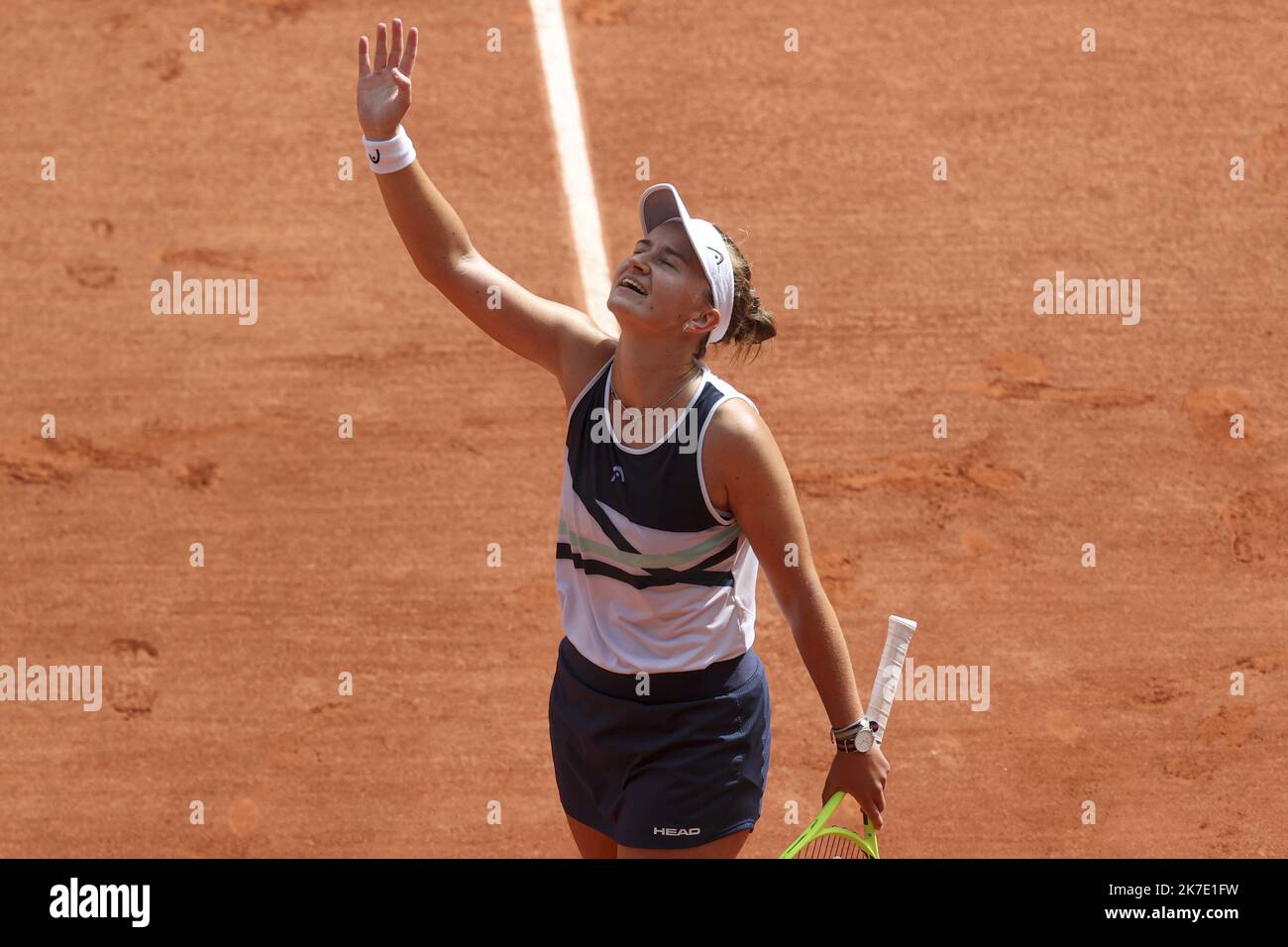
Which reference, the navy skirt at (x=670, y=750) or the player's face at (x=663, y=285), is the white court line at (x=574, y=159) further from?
the navy skirt at (x=670, y=750)

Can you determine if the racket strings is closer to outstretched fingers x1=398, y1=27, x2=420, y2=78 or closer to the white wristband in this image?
the white wristband

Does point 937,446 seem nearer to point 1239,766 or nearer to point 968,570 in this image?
point 968,570

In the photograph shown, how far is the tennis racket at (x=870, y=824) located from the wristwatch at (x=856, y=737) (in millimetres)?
65

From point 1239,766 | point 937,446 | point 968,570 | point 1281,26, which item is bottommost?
point 1239,766

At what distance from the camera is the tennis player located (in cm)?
319

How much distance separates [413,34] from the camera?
3.44 meters

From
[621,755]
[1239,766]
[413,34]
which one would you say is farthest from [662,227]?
[1239,766]

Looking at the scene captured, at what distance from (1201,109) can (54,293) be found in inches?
219

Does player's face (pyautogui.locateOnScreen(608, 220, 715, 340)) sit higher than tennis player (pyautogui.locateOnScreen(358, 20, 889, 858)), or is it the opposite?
player's face (pyautogui.locateOnScreen(608, 220, 715, 340))

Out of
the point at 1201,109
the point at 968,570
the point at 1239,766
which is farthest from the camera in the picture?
the point at 1201,109

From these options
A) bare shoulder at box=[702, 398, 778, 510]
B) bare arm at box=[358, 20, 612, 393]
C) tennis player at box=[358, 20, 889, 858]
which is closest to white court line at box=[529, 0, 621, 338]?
bare arm at box=[358, 20, 612, 393]

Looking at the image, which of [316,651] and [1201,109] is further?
[1201,109]

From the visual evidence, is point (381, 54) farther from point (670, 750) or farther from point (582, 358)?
point (670, 750)

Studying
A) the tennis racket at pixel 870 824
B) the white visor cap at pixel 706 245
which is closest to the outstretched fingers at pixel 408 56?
the white visor cap at pixel 706 245
